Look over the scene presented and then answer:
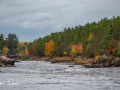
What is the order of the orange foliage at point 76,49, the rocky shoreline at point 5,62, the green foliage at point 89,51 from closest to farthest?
the rocky shoreline at point 5,62, the green foliage at point 89,51, the orange foliage at point 76,49

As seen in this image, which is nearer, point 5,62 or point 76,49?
point 5,62

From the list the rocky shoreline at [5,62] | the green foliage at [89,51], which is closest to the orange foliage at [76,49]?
the green foliage at [89,51]

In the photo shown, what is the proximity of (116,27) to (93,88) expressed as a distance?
10492 centimetres

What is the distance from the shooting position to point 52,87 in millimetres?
54250

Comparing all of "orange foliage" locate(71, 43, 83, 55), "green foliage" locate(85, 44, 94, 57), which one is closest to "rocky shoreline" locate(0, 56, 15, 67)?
"green foliage" locate(85, 44, 94, 57)

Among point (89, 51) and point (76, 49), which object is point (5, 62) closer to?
point (89, 51)

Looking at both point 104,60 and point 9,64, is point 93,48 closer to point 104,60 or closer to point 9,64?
point 104,60

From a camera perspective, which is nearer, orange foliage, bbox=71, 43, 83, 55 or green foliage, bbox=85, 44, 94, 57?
green foliage, bbox=85, 44, 94, 57

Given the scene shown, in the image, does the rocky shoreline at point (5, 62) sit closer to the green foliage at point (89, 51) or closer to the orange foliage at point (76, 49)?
the green foliage at point (89, 51)

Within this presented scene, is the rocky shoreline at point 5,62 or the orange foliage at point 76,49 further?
the orange foliage at point 76,49

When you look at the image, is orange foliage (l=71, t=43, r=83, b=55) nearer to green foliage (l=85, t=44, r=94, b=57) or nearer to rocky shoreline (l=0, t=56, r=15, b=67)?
green foliage (l=85, t=44, r=94, b=57)

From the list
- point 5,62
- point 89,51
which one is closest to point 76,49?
point 89,51

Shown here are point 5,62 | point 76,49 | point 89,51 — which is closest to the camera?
point 5,62

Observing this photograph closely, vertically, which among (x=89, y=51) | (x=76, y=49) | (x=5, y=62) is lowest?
(x=5, y=62)
